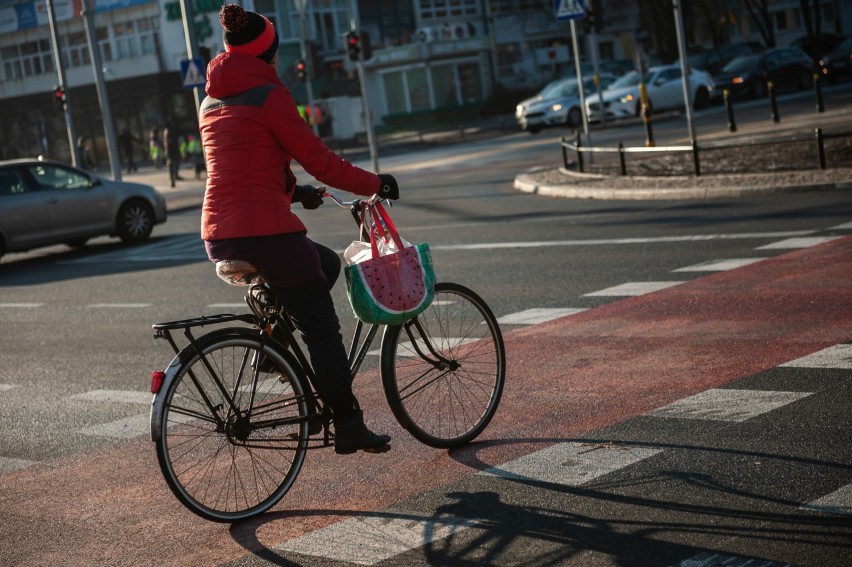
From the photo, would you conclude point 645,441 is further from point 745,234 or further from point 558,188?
point 558,188

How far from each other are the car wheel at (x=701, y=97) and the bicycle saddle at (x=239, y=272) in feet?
128

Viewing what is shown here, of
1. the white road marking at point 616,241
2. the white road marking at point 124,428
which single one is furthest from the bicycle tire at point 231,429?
the white road marking at point 616,241

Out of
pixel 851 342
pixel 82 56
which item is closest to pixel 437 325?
pixel 851 342

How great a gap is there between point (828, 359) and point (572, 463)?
2.19 metres

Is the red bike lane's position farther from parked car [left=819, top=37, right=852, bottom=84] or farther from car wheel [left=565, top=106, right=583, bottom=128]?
parked car [left=819, top=37, right=852, bottom=84]

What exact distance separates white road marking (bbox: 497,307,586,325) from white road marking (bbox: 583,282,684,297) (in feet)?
1.95

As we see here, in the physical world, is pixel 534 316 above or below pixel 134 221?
below

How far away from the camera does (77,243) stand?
22516mm

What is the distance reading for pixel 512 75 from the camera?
74688 millimetres

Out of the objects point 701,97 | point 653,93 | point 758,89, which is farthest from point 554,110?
point 758,89

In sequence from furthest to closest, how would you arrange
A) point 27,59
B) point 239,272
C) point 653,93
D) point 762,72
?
point 27,59
point 762,72
point 653,93
point 239,272

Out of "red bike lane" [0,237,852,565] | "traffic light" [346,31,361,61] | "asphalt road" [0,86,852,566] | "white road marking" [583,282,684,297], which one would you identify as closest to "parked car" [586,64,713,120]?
"traffic light" [346,31,361,61]

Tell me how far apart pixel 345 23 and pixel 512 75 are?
981 centimetres

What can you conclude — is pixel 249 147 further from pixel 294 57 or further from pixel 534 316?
pixel 294 57
